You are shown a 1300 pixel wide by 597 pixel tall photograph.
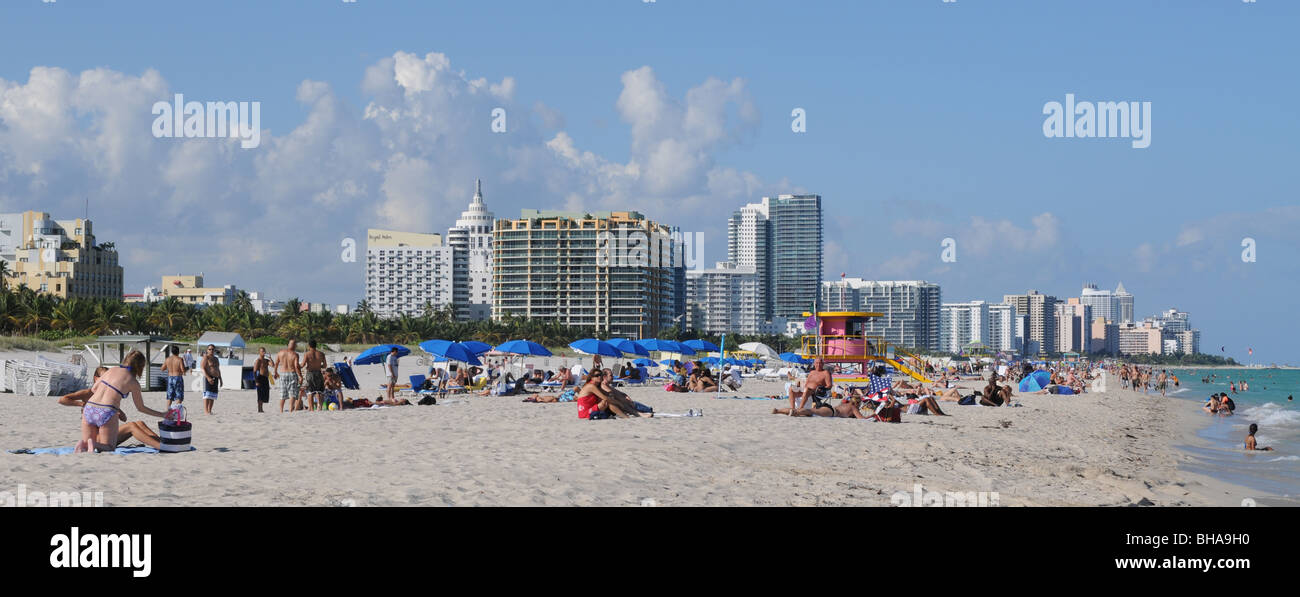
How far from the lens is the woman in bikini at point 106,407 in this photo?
366 inches

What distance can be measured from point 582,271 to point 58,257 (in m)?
70.6

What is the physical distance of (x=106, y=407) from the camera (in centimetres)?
938

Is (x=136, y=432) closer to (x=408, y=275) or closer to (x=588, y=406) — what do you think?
(x=588, y=406)

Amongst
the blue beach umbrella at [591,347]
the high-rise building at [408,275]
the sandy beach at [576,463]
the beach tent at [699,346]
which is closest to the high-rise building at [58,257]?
Result: the high-rise building at [408,275]

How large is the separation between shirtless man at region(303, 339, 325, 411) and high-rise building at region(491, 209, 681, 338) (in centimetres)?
12187

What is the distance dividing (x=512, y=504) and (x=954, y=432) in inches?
446

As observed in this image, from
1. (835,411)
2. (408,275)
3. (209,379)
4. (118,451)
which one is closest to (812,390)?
(835,411)

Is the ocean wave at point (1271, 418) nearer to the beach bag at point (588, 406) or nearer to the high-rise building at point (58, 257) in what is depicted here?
the beach bag at point (588, 406)

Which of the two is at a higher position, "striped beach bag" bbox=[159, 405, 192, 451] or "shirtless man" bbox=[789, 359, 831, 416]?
"striped beach bag" bbox=[159, 405, 192, 451]

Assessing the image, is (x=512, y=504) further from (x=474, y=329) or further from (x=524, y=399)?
(x=474, y=329)

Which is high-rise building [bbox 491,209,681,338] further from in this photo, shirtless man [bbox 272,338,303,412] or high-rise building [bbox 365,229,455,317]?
shirtless man [bbox 272,338,303,412]

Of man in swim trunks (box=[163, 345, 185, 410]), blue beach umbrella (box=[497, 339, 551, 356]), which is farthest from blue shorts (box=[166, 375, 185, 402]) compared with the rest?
blue beach umbrella (box=[497, 339, 551, 356])

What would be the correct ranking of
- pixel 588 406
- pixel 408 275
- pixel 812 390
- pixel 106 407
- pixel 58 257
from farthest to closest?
pixel 408 275, pixel 58 257, pixel 812 390, pixel 588 406, pixel 106 407

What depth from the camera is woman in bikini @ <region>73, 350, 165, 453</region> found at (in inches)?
366
